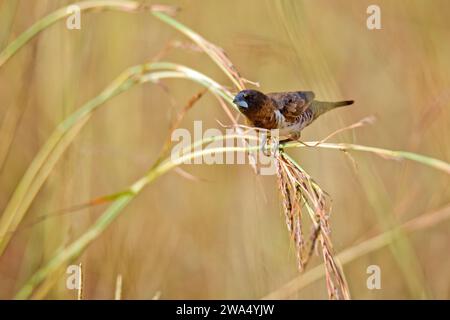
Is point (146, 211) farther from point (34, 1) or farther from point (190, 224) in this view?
point (34, 1)

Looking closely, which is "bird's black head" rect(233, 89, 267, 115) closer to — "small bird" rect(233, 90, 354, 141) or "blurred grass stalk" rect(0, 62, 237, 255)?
"small bird" rect(233, 90, 354, 141)

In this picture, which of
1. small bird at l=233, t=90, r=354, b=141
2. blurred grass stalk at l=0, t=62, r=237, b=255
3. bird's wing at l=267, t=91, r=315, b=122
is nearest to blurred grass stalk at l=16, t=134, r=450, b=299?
blurred grass stalk at l=0, t=62, r=237, b=255

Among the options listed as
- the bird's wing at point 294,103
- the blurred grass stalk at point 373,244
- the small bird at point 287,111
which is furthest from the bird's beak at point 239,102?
the blurred grass stalk at point 373,244

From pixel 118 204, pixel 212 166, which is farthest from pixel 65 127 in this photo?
pixel 212 166

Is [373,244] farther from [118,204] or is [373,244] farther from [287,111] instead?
[118,204]
